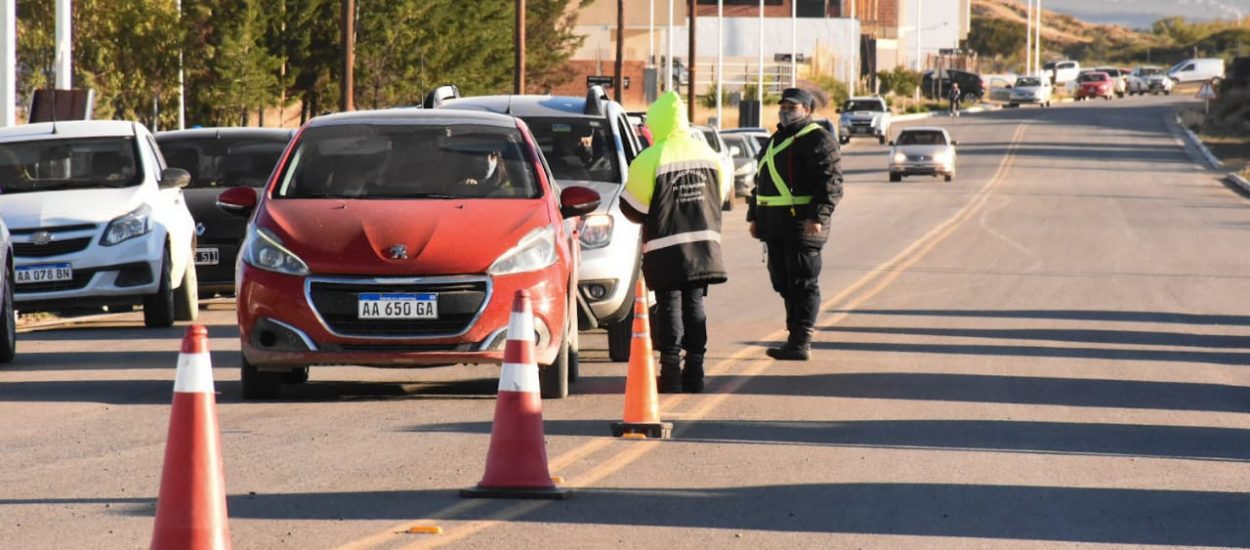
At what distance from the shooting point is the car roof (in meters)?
18.7

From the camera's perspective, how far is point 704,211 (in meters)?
13.3

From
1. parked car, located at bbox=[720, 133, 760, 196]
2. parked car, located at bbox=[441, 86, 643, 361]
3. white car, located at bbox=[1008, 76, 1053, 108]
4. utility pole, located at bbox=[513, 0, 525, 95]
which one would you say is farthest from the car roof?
white car, located at bbox=[1008, 76, 1053, 108]

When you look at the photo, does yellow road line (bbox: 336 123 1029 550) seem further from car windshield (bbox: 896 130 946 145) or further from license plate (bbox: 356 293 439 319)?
car windshield (bbox: 896 130 946 145)

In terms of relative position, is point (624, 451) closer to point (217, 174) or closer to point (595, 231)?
point (595, 231)

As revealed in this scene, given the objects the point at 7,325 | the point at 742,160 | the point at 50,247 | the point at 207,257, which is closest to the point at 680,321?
the point at 7,325

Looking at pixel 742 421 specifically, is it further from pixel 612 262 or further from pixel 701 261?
pixel 612 262

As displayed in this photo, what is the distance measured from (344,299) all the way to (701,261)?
2.27 meters

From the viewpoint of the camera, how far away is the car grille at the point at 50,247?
57.8 feet

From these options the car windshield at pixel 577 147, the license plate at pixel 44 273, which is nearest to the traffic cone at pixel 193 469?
the car windshield at pixel 577 147

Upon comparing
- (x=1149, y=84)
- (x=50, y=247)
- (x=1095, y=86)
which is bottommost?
(x=50, y=247)

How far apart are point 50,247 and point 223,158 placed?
4056 millimetres

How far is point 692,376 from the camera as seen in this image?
13.5 meters

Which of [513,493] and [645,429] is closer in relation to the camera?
[513,493]

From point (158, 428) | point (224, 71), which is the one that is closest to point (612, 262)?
point (158, 428)
